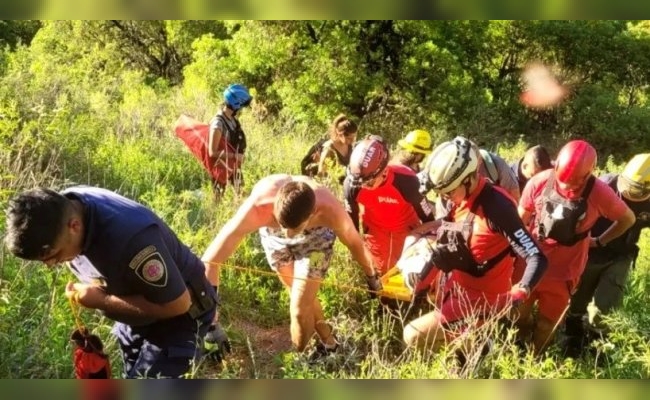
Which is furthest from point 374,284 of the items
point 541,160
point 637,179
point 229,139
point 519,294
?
point 229,139

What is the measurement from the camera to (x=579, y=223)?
3.29 m

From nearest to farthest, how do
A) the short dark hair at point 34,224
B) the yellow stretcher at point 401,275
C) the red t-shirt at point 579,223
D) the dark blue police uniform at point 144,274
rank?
1. the short dark hair at point 34,224
2. the dark blue police uniform at point 144,274
3. the red t-shirt at point 579,223
4. the yellow stretcher at point 401,275

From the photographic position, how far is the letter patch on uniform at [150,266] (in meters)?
1.99

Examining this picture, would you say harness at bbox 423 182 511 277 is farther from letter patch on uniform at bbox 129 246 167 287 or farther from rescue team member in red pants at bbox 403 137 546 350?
letter patch on uniform at bbox 129 246 167 287

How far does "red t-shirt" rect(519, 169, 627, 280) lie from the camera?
3.29 meters

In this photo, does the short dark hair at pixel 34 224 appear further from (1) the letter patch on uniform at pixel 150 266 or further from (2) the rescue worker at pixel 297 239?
(2) the rescue worker at pixel 297 239

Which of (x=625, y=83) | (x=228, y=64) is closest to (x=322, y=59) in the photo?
(x=228, y=64)

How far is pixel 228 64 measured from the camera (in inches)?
309

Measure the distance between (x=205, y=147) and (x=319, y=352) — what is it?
224 cm

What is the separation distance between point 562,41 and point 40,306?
8880 mm

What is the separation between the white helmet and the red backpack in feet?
7.11

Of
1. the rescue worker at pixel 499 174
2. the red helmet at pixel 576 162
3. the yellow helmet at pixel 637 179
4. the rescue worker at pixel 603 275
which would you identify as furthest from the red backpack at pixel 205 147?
the yellow helmet at pixel 637 179

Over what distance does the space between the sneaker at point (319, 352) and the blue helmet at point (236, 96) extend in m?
2.16

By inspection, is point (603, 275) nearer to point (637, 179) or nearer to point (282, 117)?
point (637, 179)
